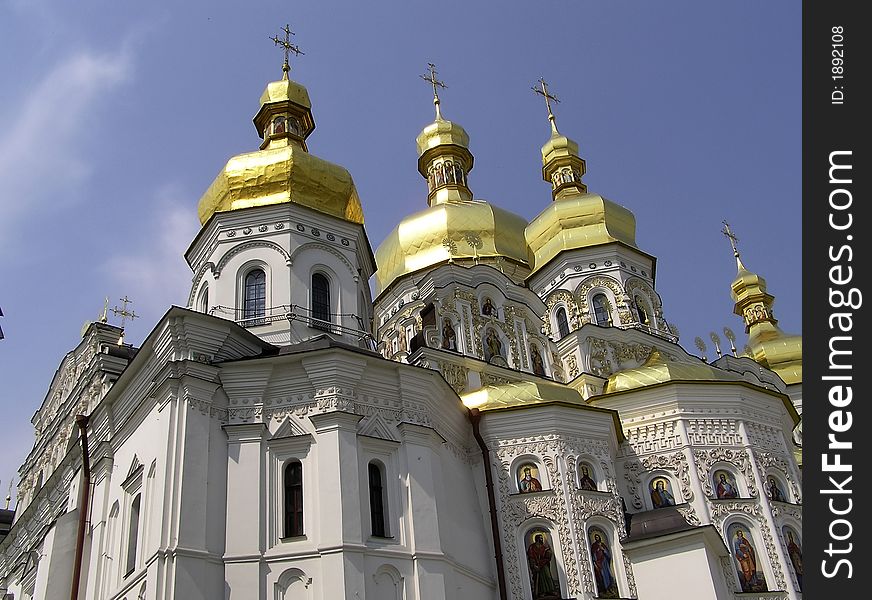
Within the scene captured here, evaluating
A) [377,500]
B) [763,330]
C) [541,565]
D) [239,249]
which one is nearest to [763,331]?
[763,330]

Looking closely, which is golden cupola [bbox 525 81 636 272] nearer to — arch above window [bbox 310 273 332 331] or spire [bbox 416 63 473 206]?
spire [bbox 416 63 473 206]

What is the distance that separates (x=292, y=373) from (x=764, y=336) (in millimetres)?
25971

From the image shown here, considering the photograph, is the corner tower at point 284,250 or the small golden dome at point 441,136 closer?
the corner tower at point 284,250

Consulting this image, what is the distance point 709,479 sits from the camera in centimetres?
1747

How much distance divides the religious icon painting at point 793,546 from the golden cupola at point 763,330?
53.6 feet

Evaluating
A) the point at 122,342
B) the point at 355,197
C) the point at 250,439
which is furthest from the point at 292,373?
the point at 122,342

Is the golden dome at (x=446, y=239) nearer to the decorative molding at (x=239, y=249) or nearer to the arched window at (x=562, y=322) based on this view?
the arched window at (x=562, y=322)

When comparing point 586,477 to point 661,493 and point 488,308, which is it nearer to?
point 661,493

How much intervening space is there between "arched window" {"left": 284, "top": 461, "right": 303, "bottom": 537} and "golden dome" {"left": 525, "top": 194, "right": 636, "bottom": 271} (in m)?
15.1

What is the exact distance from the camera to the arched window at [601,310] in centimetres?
2569

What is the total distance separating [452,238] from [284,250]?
10.4 m

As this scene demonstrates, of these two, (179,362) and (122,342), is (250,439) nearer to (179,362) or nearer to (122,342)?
(179,362)

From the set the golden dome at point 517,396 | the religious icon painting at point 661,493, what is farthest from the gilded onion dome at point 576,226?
the religious icon painting at point 661,493

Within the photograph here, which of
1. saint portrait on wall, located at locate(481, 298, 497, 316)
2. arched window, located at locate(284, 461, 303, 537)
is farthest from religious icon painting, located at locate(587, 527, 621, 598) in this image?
saint portrait on wall, located at locate(481, 298, 497, 316)
